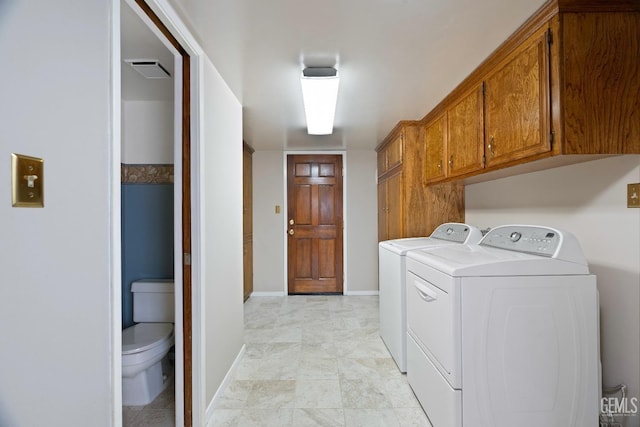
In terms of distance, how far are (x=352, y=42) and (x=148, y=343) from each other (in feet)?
7.02

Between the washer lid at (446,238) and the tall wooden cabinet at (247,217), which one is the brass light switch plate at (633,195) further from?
the tall wooden cabinet at (247,217)

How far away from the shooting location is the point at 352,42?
169 centimetres

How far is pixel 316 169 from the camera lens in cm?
463

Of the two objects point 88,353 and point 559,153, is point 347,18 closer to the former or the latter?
point 559,153

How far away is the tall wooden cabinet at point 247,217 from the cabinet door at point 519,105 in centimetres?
295

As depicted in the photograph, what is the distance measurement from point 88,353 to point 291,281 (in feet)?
12.4

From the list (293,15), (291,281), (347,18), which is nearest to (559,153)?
(347,18)

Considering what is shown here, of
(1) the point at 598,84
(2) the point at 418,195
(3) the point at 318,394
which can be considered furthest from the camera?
(2) the point at 418,195

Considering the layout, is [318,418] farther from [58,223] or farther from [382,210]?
[382,210]

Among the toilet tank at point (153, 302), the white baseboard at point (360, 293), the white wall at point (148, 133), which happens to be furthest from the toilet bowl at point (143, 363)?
the white baseboard at point (360, 293)

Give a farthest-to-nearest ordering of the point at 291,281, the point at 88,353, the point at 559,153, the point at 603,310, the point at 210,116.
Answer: the point at 291,281, the point at 210,116, the point at 603,310, the point at 559,153, the point at 88,353

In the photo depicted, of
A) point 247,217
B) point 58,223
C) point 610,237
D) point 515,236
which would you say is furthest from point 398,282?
point 247,217

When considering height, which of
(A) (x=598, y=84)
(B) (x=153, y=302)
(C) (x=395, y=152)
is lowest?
(B) (x=153, y=302)

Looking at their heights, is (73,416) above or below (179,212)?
below
